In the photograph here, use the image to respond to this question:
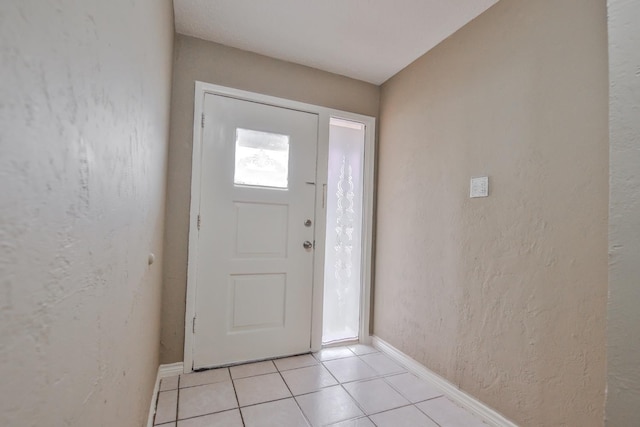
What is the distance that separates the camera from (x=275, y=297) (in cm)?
235

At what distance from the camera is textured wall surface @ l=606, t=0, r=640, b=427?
652 millimetres

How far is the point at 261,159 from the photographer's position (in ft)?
Result: 7.68

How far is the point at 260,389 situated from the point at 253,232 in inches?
43.6

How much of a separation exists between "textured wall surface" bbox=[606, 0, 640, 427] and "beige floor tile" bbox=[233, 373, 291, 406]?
1.66 metres

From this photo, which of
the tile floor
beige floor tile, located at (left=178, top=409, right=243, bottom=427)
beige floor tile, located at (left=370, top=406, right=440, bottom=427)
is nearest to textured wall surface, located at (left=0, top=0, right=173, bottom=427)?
beige floor tile, located at (left=178, top=409, right=243, bottom=427)

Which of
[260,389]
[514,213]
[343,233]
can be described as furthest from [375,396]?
[514,213]

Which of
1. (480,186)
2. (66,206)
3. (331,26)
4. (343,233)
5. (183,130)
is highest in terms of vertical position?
(331,26)

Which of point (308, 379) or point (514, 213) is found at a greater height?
point (514, 213)

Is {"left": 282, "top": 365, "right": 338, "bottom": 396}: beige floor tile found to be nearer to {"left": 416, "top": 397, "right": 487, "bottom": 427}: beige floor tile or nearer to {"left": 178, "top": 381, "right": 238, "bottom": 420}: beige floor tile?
{"left": 178, "top": 381, "right": 238, "bottom": 420}: beige floor tile

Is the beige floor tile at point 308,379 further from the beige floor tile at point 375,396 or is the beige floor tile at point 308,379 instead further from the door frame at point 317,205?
the door frame at point 317,205

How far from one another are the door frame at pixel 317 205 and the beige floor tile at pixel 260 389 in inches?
17.9

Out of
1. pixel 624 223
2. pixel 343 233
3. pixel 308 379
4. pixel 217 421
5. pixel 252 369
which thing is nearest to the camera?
pixel 624 223

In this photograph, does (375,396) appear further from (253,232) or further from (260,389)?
(253,232)

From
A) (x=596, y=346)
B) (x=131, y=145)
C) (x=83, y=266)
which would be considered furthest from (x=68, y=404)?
(x=596, y=346)
